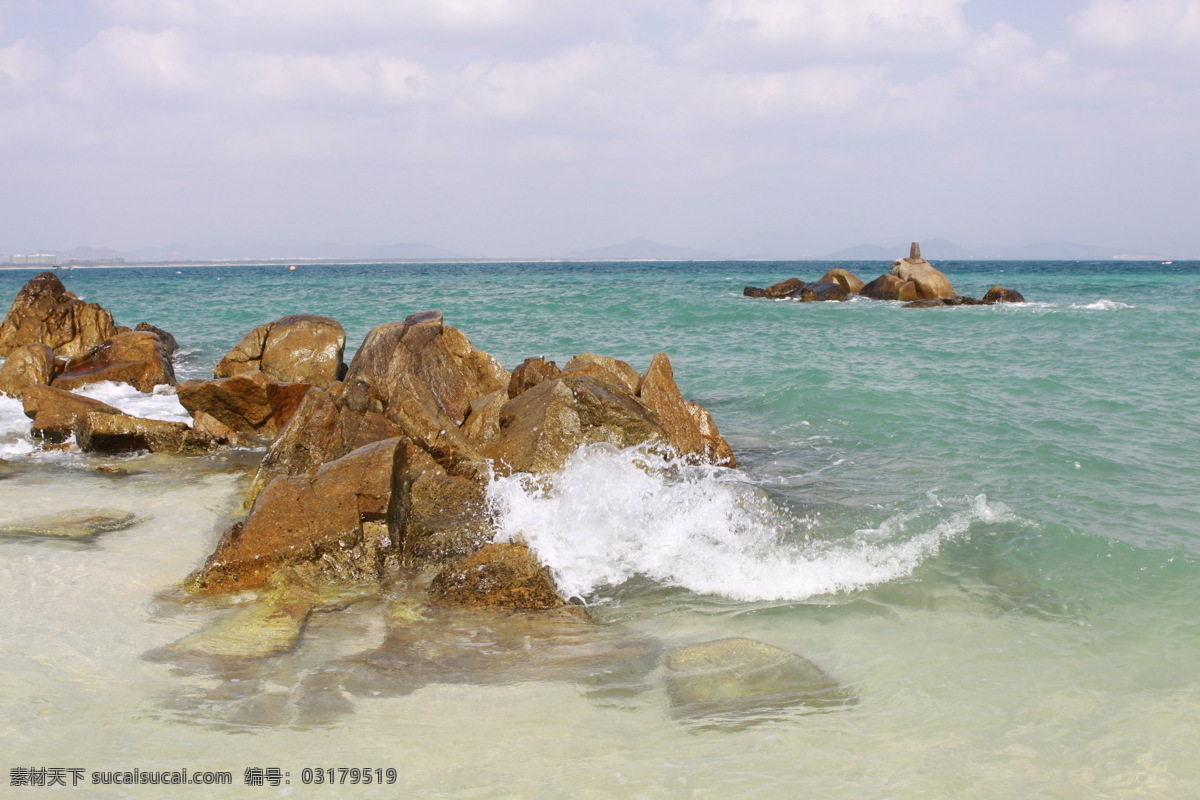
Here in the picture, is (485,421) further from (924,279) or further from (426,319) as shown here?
(924,279)

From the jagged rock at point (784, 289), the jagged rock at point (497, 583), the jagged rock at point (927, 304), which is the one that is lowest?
the jagged rock at point (497, 583)

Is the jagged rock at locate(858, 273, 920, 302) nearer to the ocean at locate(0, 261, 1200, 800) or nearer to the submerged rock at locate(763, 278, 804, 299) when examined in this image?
the submerged rock at locate(763, 278, 804, 299)

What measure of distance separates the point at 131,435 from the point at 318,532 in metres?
4.70

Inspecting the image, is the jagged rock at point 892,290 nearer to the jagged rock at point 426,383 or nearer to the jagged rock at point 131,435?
the jagged rock at point 426,383

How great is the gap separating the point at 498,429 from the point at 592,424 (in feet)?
3.16

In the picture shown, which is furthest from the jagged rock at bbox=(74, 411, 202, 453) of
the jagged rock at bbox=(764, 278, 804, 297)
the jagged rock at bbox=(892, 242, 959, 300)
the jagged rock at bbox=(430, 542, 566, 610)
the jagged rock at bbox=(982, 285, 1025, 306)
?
the jagged rock at bbox=(764, 278, 804, 297)

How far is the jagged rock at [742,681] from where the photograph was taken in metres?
4.18

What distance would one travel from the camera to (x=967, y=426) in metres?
10.5

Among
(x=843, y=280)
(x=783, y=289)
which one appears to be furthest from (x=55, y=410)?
(x=783, y=289)

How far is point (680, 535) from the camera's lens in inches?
264

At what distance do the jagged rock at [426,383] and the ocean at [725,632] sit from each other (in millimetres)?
828

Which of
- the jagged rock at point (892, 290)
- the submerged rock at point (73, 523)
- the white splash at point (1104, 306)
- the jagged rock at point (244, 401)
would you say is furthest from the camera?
the jagged rock at point (892, 290)

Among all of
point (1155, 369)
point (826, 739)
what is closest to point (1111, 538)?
point (826, 739)

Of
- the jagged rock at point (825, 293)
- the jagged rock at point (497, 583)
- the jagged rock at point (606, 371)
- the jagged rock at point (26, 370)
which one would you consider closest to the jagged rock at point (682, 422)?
the jagged rock at point (606, 371)
